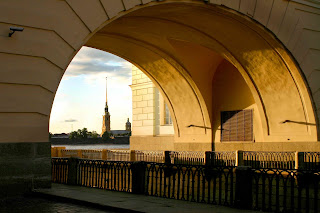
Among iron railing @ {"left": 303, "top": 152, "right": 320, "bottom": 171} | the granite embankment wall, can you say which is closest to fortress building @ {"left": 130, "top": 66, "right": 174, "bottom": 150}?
iron railing @ {"left": 303, "top": 152, "right": 320, "bottom": 171}

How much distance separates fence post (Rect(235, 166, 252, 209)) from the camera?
31.4 feet

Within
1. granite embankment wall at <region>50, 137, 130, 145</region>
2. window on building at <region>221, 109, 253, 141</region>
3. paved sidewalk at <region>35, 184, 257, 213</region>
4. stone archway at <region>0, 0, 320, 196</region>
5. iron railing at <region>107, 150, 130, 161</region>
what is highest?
stone archway at <region>0, 0, 320, 196</region>

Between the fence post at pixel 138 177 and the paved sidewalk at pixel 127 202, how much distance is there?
25 centimetres

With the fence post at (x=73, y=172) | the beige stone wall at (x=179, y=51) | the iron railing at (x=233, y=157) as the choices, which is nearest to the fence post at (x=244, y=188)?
the beige stone wall at (x=179, y=51)

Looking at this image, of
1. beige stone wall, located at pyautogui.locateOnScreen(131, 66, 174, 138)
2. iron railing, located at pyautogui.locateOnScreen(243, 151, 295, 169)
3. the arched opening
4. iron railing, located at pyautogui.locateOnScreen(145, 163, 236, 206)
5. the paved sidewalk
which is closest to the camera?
the paved sidewalk

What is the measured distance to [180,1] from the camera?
635 inches

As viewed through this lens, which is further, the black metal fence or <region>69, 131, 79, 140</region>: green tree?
<region>69, 131, 79, 140</region>: green tree

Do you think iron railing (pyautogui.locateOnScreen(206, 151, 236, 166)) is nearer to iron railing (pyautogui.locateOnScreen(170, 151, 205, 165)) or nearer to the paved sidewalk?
iron railing (pyautogui.locateOnScreen(170, 151, 205, 165))

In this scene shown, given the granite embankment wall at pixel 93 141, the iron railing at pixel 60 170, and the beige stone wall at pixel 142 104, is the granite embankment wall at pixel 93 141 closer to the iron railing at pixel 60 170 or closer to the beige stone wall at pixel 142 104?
the beige stone wall at pixel 142 104

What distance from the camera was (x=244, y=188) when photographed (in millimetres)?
9633

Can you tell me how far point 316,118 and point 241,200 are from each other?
12.5 m

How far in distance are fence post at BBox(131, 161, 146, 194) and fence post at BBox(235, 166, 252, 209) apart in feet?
9.92

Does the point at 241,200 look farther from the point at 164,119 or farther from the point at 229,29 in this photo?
the point at 164,119

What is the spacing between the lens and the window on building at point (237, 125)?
2554 cm
